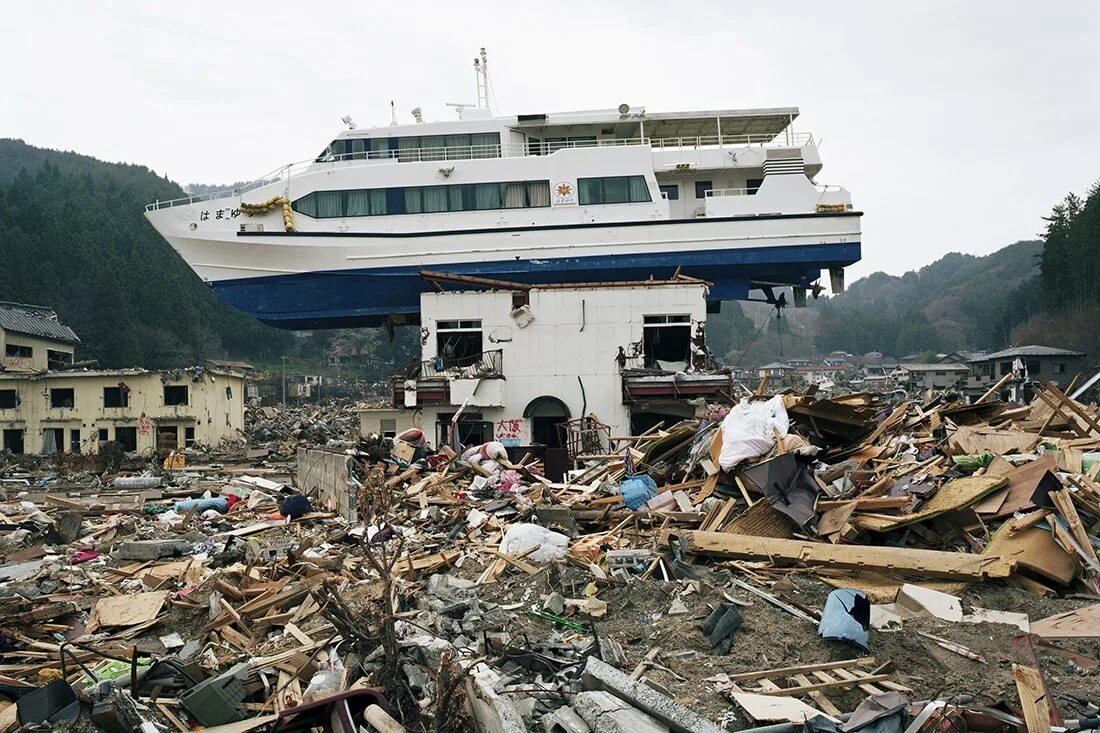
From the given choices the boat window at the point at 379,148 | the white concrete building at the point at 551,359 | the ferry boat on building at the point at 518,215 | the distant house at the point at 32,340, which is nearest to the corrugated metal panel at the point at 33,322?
the distant house at the point at 32,340

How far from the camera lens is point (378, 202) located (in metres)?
25.6

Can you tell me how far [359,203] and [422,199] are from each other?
2045 mm

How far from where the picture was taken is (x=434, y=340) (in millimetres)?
21406

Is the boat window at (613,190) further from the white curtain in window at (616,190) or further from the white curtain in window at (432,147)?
the white curtain in window at (432,147)

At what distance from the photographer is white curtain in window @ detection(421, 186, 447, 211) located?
25.4 meters

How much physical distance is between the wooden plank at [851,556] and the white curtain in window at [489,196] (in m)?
18.5

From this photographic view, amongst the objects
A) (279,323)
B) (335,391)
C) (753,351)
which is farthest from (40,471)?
(753,351)

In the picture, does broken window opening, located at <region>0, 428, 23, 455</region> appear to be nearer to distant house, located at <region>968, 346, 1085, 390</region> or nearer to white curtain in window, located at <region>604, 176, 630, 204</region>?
white curtain in window, located at <region>604, 176, 630, 204</region>

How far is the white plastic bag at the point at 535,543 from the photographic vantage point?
8281mm

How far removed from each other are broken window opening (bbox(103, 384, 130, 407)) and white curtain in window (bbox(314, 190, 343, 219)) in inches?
383

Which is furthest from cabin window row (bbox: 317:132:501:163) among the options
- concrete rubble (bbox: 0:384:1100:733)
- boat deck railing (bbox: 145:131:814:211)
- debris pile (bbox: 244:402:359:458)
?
concrete rubble (bbox: 0:384:1100:733)

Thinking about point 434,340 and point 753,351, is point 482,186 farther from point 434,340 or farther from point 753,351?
point 753,351

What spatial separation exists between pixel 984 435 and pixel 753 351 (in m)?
96.5

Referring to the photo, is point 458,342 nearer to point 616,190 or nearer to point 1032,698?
point 616,190
